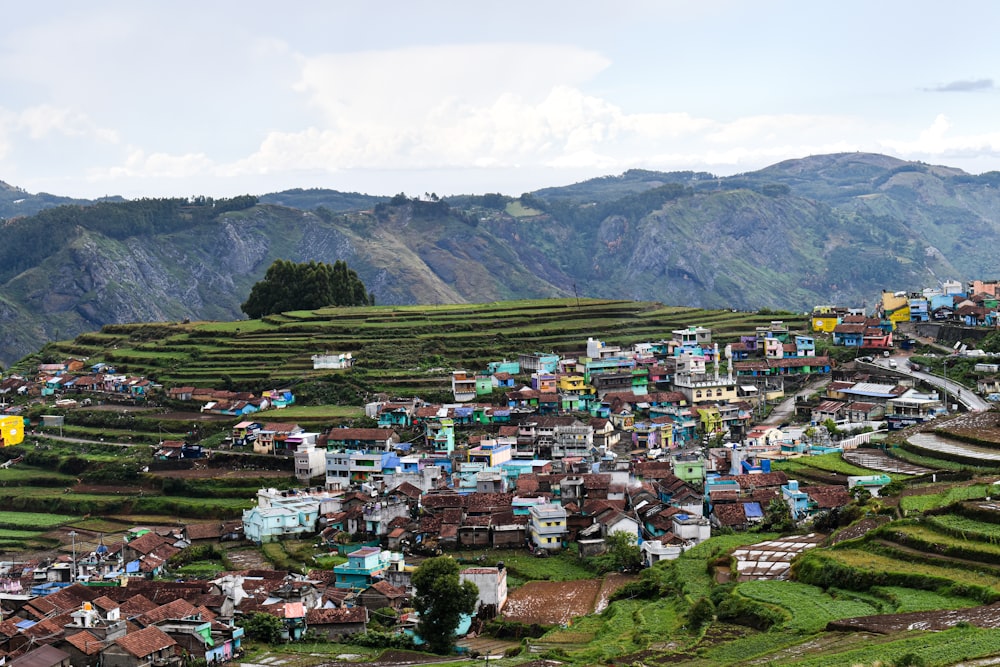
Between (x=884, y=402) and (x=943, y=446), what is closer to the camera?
(x=943, y=446)

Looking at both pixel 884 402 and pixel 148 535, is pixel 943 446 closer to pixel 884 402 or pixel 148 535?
pixel 884 402

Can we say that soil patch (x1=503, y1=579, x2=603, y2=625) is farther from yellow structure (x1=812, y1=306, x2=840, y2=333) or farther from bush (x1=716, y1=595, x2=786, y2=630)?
yellow structure (x1=812, y1=306, x2=840, y2=333)

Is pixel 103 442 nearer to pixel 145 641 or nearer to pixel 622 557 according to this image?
pixel 145 641

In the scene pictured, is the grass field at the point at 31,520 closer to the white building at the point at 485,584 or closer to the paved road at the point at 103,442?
the paved road at the point at 103,442

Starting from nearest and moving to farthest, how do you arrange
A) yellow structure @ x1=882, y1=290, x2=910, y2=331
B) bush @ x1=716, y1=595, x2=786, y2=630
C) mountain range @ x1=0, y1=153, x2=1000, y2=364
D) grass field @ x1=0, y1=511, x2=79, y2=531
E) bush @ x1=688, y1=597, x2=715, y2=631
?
1. bush @ x1=716, y1=595, x2=786, y2=630
2. bush @ x1=688, y1=597, x2=715, y2=631
3. grass field @ x1=0, y1=511, x2=79, y2=531
4. yellow structure @ x1=882, y1=290, x2=910, y2=331
5. mountain range @ x1=0, y1=153, x2=1000, y2=364

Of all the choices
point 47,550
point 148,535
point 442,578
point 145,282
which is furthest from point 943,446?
point 145,282

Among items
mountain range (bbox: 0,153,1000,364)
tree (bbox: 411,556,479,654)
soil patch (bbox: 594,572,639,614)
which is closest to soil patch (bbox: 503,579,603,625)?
soil patch (bbox: 594,572,639,614)
